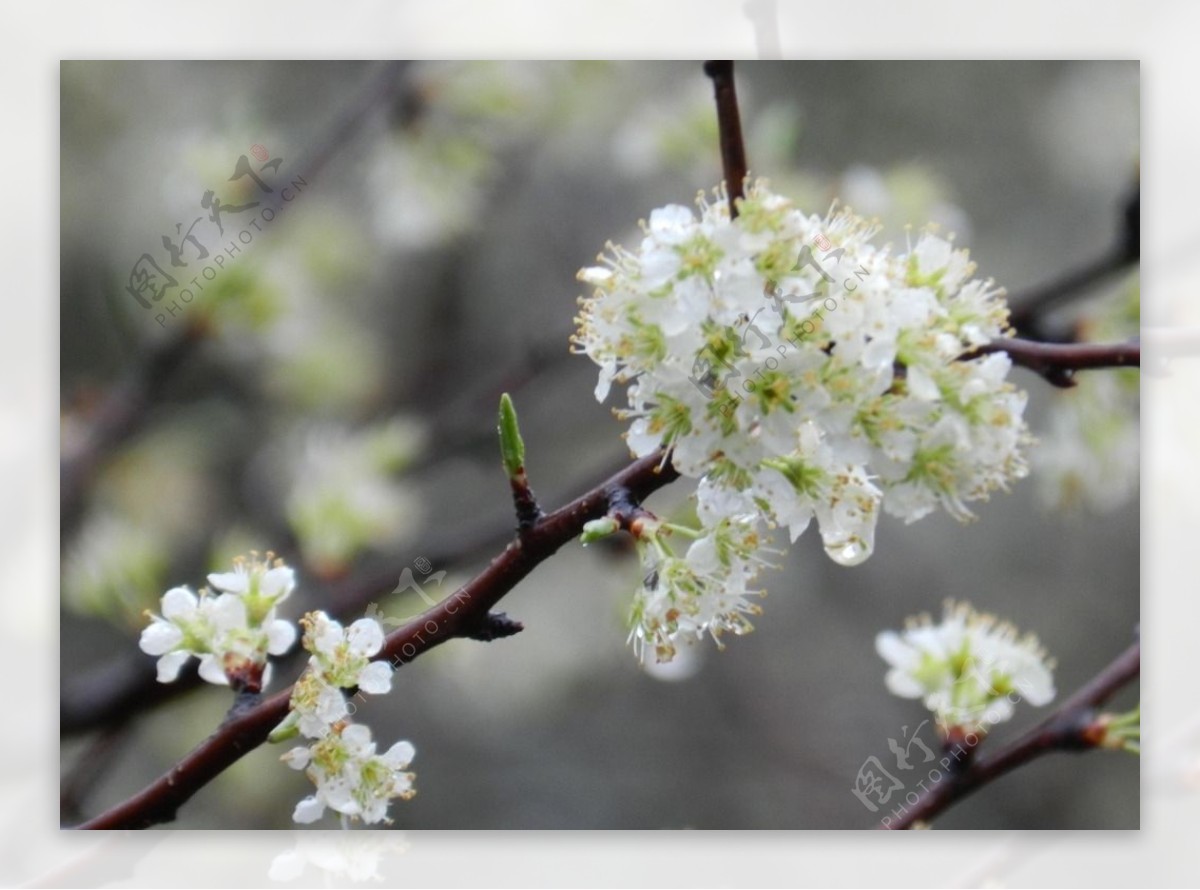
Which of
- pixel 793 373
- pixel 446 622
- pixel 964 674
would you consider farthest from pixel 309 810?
pixel 964 674

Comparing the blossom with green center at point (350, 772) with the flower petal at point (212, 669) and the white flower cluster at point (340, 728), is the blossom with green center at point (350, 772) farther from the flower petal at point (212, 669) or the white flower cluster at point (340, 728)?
the flower petal at point (212, 669)

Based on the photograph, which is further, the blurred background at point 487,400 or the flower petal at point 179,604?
the blurred background at point 487,400

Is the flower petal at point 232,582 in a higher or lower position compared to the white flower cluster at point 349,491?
higher

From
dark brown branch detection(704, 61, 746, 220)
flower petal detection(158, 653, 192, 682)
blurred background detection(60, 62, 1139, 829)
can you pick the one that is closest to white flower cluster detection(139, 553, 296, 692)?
flower petal detection(158, 653, 192, 682)

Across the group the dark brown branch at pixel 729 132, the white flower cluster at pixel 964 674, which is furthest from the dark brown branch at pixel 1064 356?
the white flower cluster at pixel 964 674

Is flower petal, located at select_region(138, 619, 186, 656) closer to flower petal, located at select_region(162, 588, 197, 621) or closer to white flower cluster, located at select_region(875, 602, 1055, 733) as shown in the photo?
flower petal, located at select_region(162, 588, 197, 621)

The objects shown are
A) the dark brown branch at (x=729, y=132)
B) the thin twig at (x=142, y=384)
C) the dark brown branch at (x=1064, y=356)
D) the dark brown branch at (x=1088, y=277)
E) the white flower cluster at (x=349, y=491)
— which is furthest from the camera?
the white flower cluster at (x=349, y=491)

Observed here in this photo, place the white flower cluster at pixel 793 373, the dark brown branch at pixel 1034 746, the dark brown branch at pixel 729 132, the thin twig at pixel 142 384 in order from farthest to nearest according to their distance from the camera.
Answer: the thin twig at pixel 142 384 < the dark brown branch at pixel 1034 746 < the dark brown branch at pixel 729 132 < the white flower cluster at pixel 793 373

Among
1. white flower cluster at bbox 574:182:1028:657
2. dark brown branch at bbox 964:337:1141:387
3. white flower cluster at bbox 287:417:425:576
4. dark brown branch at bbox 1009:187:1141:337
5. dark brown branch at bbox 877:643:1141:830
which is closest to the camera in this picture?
white flower cluster at bbox 574:182:1028:657

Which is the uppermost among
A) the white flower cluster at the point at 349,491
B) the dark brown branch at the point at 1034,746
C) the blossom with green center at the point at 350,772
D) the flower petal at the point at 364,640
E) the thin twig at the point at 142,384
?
the thin twig at the point at 142,384
